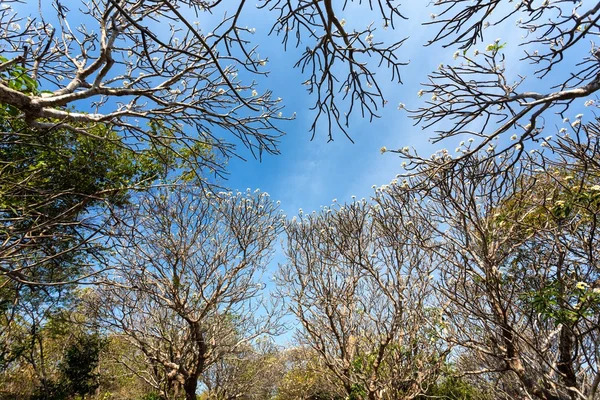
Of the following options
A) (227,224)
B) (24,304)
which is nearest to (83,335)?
(24,304)

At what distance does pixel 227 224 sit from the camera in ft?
26.1

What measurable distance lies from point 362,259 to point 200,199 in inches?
168

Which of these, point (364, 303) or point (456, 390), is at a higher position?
point (364, 303)

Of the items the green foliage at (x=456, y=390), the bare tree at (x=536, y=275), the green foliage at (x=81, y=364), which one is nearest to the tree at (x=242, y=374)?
the green foliage at (x=81, y=364)

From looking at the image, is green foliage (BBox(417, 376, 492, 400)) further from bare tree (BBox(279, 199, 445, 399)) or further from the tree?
the tree

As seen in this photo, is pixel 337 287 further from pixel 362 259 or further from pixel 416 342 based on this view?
pixel 416 342

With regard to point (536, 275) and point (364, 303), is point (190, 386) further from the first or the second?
point (536, 275)

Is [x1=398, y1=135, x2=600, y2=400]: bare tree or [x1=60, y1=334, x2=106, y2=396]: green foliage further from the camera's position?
[x1=60, y1=334, x2=106, y2=396]: green foliage

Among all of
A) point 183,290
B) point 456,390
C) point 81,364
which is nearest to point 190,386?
point 183,290

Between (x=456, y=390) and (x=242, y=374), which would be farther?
(x=242, y=374)

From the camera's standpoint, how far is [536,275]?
3.10 m

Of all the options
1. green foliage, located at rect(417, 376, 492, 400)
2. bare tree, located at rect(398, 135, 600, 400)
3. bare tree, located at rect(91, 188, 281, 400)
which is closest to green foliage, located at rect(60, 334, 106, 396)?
bare tree, located at rect(91, 188, 281, 400)

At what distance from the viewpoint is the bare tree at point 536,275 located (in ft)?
8.19

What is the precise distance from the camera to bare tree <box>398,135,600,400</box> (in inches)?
98.3
